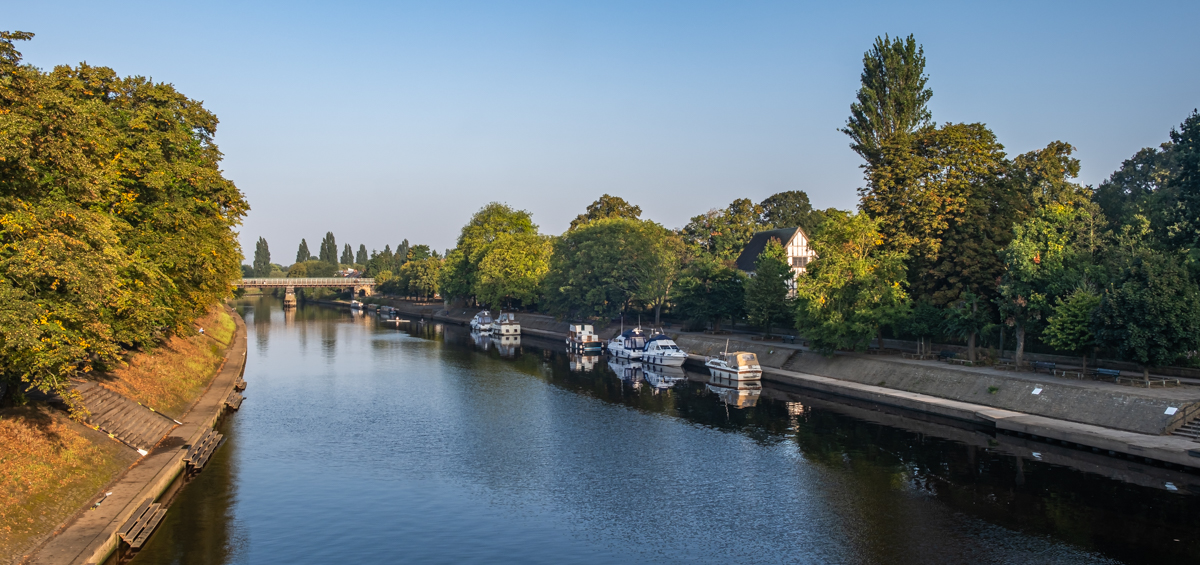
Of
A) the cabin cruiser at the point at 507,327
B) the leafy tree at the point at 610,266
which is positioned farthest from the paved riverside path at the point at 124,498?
the cabin cruiser at the point at 507,327

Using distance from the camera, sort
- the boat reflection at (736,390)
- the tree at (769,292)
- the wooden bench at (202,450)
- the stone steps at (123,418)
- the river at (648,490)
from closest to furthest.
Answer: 1. the river at (648,490)
2. the stone steps at (123,418)
3. the wooden bench at (202,450)
4. the boat reflection at (736,390)
5. the tree at (769,292)

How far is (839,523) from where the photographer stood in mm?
31859

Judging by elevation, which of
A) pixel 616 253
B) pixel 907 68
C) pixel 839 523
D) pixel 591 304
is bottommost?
pixel 839 523

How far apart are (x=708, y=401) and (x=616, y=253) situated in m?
44.7

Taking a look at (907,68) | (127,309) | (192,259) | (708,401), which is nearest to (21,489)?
(127,309)

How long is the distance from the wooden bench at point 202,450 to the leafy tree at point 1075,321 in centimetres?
4773

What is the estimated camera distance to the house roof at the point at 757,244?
121 m

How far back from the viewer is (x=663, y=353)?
81.1 meters

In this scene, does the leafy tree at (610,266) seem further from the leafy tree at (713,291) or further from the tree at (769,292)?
the tree at (769,292)

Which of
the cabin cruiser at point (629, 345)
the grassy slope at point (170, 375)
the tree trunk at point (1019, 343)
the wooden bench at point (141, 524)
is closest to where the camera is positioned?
the wooden bench at point (141, 524)

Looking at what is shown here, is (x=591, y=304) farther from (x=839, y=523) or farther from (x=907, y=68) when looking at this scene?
(x=839, y=523)

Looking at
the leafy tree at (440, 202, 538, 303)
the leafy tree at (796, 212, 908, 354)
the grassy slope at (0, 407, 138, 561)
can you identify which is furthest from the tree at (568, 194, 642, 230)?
the grassy slope at (0, 407, 138, 561)

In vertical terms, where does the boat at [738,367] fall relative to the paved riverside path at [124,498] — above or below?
above

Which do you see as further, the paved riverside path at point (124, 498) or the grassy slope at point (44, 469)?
the grassy slope at point (44, 469)
